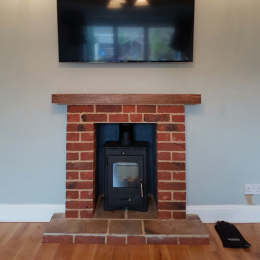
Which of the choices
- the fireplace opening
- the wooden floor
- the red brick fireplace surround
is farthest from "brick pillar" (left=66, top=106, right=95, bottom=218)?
the wooden floor

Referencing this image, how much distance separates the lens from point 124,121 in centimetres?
197

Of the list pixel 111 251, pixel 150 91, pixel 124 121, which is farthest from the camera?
pixel 150 91

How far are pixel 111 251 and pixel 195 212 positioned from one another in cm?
81

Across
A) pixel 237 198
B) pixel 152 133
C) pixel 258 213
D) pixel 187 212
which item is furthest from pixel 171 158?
pixel 258 213

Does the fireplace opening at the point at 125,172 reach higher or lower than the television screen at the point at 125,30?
lower

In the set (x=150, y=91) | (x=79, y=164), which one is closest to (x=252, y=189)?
(x=150, y=91)

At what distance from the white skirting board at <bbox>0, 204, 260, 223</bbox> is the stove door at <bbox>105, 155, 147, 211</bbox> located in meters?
0.42

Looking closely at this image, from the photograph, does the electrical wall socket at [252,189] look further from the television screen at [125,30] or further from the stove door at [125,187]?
the television screen at [125,30]

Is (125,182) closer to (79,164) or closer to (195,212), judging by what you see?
(79,164)

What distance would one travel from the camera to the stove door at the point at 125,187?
2.08 meters

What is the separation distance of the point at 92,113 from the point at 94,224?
85cm

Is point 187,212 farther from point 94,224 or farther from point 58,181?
point 58,181

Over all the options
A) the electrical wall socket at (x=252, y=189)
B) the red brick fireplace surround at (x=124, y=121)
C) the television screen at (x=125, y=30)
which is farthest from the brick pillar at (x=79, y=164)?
the electrical wall socket at (x=252, y=189)

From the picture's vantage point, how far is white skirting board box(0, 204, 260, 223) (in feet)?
7.00
